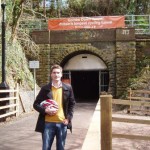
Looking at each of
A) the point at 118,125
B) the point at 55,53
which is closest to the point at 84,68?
the point at 55,53

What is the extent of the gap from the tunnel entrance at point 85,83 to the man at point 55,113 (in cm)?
Answer: 2688

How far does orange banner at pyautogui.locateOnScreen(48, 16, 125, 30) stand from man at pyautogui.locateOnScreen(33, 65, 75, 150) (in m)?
18.2

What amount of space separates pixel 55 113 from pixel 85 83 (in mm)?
29358

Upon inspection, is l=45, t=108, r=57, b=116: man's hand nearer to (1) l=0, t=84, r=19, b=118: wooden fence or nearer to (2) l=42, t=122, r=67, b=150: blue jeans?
(2) l=42, t=122, r=67, b=150: blue jeans

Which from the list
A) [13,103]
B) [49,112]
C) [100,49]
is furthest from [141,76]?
[49,112]

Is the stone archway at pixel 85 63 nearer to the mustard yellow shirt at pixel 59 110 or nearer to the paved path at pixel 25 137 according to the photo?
the paved path at pixel 25 137

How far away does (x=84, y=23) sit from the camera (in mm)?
23250

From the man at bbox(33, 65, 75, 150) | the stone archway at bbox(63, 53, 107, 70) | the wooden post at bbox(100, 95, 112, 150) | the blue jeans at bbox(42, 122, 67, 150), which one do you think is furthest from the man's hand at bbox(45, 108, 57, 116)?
the stone archway at bbox(63, 53, 107, 70)

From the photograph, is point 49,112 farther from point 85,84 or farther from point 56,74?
point 85,84

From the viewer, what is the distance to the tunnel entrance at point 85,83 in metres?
32.9

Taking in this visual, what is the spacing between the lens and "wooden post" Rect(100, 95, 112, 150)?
5.15 meters

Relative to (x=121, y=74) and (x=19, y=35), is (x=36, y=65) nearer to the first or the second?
(x=19, y=35)

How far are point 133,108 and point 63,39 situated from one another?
7.89 meters

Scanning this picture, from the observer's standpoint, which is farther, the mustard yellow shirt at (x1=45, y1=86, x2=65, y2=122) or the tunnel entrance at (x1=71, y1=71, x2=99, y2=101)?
the tunnel entrance at (x1=71, y1=71, x2=99, y2=101)
